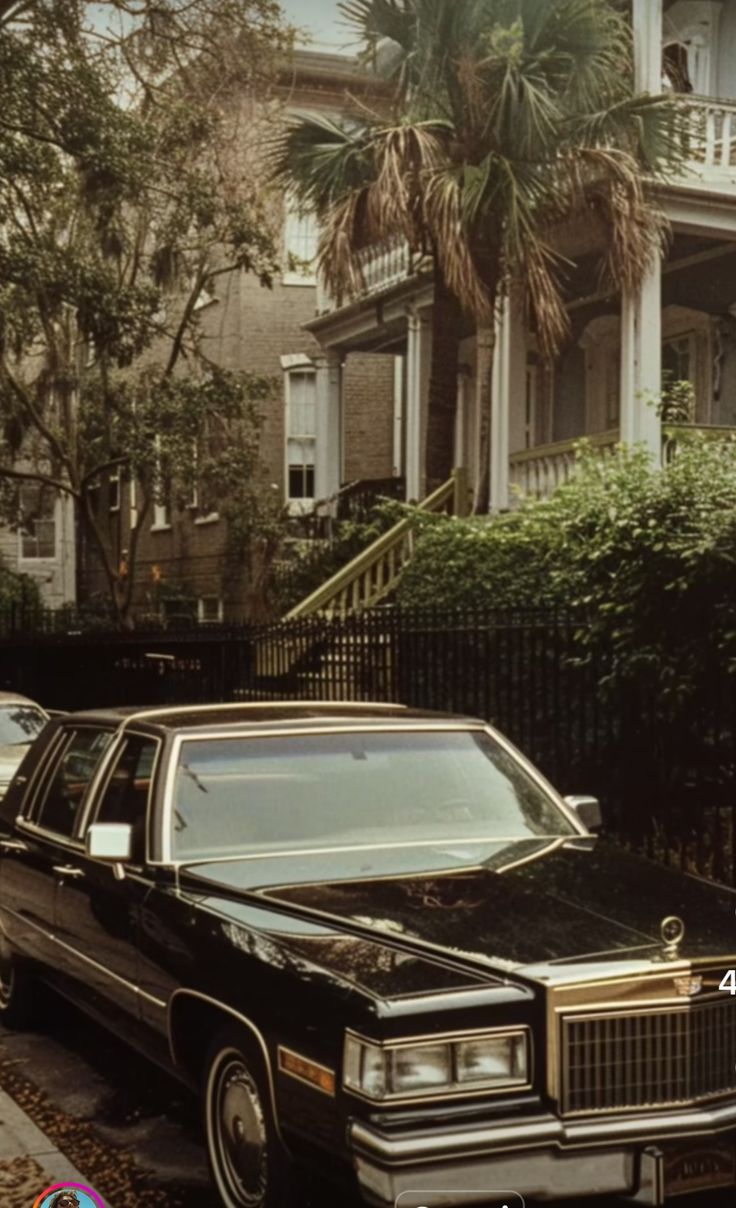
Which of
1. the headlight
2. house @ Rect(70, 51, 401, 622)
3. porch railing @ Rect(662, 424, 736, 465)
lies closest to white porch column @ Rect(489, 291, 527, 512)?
porch railing @ Rect(662, 424, 736, 465)

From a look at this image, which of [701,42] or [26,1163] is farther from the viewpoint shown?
[701,42]

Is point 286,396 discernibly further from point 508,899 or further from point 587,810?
point 508,899

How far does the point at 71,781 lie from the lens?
721cm

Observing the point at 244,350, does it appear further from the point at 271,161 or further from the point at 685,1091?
the point at 685,1091

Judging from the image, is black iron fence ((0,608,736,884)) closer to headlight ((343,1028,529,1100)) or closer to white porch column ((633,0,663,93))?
headlight ((343,1028,529,1100))

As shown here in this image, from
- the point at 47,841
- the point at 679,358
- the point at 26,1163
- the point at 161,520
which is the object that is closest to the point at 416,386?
the point at 679,358

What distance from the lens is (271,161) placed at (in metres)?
21.9

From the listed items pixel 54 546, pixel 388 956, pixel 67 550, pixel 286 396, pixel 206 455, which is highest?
pixel 286 396

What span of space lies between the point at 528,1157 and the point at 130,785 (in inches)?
106

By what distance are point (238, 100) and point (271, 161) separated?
2.39 meters

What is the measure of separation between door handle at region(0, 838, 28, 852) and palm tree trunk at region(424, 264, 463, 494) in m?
13.3

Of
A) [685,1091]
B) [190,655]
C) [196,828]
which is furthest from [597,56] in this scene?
[685,1091]

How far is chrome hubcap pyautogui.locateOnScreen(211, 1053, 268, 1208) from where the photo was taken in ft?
15.9

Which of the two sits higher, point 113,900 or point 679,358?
point 679,358
